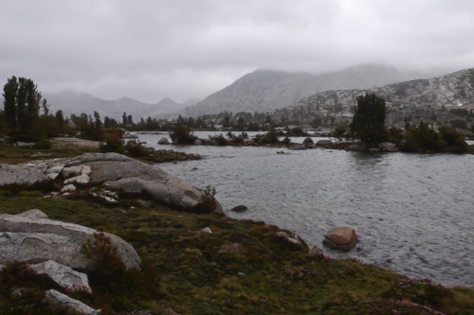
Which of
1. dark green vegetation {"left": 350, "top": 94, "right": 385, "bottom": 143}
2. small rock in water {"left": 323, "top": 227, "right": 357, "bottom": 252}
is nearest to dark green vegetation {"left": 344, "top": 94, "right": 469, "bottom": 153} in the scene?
dark green vegetation {"left": 350, "top": 94, "right": 385, "bottom": 143}

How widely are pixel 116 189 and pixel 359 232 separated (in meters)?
21.4

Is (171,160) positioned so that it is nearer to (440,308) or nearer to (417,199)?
(417,199)

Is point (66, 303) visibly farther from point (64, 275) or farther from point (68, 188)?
point (68, 188)

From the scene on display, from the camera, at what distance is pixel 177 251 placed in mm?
18422

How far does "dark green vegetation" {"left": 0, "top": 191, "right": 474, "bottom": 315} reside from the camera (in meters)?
12.2

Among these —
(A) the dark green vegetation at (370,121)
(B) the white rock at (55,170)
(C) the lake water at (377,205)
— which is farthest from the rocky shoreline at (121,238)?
(A) the dark green vegetation at (370,121)

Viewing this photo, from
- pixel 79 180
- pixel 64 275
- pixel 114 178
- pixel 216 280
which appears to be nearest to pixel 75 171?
pixel 79 180

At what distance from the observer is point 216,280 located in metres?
15.9

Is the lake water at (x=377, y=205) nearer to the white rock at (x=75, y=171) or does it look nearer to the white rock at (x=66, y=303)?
the white rock at (x=75, y=171)

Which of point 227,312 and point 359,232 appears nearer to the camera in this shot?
point 227,312

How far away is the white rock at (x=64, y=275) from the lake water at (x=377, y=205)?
717 inches

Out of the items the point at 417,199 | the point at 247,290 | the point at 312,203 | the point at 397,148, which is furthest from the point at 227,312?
the point at 397,148

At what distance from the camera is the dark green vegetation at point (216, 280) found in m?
12.2

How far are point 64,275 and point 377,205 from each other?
3784 cm
